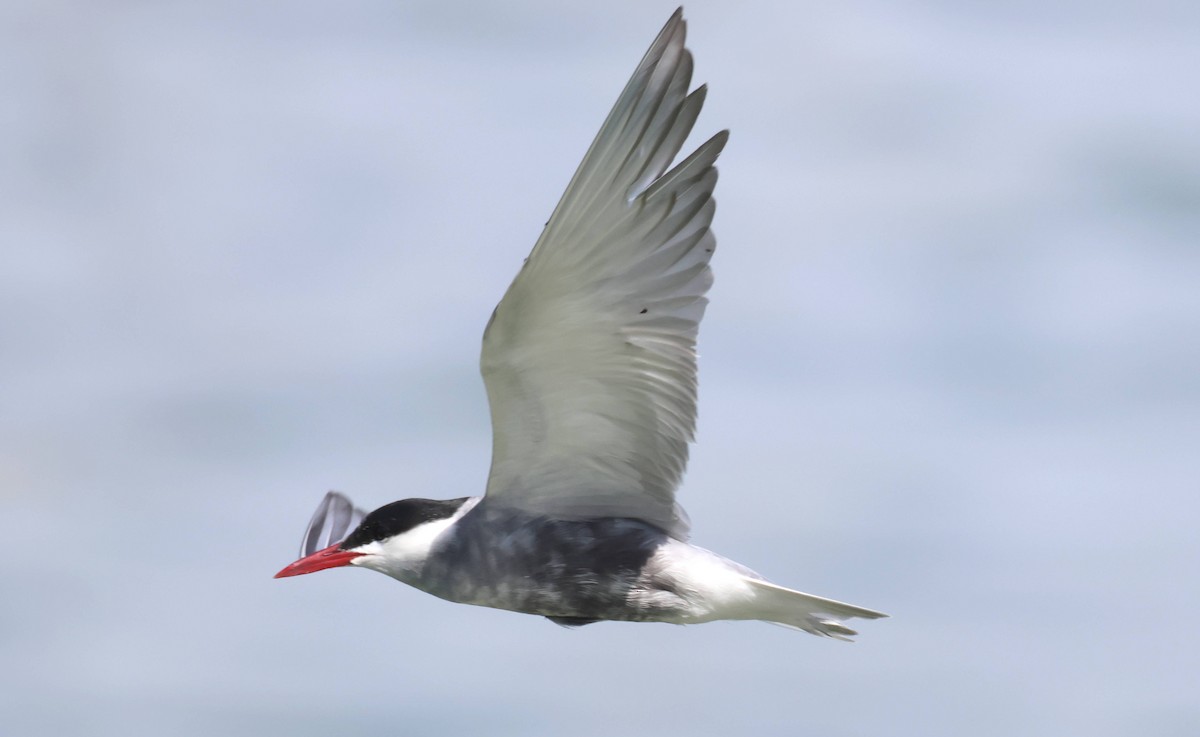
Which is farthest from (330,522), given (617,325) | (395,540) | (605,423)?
(617,325)

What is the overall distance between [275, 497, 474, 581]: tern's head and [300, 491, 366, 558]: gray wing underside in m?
1.32

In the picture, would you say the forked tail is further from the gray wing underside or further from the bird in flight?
the gray wing underside

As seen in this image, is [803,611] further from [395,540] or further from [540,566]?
[395,540]

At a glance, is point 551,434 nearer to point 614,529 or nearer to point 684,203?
point 614,529

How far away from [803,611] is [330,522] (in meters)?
2.52

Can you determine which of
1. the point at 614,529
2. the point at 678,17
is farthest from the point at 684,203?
the point at 614,529

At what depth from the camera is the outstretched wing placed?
678 centimetres

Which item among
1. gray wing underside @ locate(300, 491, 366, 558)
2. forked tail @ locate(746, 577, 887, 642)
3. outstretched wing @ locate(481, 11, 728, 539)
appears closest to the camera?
outstretched wing @ locate(481, 11, 728, 539)

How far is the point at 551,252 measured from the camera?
6.80m

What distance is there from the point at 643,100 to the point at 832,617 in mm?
2077

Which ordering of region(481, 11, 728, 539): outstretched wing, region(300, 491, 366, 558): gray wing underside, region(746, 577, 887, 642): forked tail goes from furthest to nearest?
1. region(300, 491, 366, 558): gray wing underside
2. region(746, 577, 887, 642): forked tail
3. region(481, 11, 728, 539): outstretched wing

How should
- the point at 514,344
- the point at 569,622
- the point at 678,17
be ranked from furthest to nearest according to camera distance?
the point at 569,622 < the point at 514,344 < the point at 678,17

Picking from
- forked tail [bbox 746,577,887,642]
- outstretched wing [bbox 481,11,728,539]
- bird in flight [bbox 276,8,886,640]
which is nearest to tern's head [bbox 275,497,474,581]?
bird in flight [bbox 276,8,886,640]

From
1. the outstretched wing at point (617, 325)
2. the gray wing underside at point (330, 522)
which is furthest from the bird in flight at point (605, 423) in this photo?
the gray wing underside at point (330, 522)
